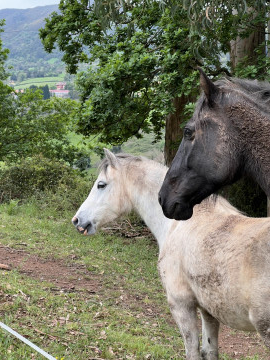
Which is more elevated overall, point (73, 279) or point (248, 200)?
point (73, 279)

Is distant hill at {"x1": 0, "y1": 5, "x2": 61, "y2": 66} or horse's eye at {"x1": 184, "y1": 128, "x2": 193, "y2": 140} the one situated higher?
horse's eye at {"x1": 184, "y1": 128, "x2": 193, "y2": 140}

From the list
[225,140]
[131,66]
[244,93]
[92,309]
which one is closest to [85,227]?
[92,309]

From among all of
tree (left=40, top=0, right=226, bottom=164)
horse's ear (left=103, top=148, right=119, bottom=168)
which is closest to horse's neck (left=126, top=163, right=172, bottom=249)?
horse's ear (left=103, top=148, right=119, bottom=168)

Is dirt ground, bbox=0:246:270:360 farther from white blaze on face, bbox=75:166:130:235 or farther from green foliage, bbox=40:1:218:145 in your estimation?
green foliage, bbox=40:1:218:145

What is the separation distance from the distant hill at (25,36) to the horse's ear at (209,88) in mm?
83180

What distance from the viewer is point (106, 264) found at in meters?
9.01

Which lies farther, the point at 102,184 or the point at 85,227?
the point at 85,227

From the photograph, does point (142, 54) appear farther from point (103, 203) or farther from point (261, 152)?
point (261, 152)

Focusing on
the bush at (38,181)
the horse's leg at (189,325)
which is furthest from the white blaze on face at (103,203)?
the bush at (38,181)

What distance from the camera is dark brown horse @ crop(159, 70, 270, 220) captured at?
3.10 m

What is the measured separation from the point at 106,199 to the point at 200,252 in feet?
6.00

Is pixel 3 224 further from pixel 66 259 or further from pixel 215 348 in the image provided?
pixel 215 348

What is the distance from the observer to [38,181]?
1445cm

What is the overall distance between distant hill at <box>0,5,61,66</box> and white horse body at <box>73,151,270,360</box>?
8122 centimetres
